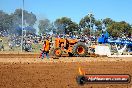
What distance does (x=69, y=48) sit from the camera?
29703 millimetres

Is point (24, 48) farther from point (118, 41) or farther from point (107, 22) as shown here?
point (107, 22)

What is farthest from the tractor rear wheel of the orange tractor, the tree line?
the tree line

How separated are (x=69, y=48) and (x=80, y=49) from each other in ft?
3.07

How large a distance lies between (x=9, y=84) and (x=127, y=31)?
56.4 meters

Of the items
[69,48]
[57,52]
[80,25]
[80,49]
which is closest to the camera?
[57,52]

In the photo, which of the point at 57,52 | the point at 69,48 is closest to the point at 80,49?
the point at 69,48

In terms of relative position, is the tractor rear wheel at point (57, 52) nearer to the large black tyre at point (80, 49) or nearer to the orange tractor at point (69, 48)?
the orange tractor at point (69, 48)

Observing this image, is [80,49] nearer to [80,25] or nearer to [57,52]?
[57,52]

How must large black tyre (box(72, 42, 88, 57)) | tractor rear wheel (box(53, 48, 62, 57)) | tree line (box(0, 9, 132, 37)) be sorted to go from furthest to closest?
tree line (box(0, 9, 132, 37)) → large black tyre (box(72, 42, 88, 57)) → tractor rear wheel (box(53, 48, 62, 57))

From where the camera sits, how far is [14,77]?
46.6 feet

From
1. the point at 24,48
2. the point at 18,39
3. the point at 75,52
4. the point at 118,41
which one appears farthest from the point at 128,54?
the point at 18,39

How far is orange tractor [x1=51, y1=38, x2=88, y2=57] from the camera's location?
2904cm

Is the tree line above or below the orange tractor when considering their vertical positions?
above

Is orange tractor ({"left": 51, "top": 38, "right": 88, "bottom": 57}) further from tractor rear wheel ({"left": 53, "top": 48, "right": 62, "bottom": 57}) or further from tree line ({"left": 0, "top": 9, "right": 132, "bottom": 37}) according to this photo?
tree line ({"left": 0, "top": 9, "right": 132, "bottom": 37})
